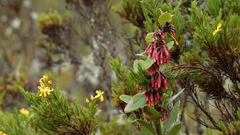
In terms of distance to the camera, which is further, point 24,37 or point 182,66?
point 24,37

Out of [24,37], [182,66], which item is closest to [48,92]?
[182,66]

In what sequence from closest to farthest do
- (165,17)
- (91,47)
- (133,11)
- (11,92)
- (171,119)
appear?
1. (165,17)
2. (171,119)
3. (133,11)
4. (91,47)
5. (11,92)

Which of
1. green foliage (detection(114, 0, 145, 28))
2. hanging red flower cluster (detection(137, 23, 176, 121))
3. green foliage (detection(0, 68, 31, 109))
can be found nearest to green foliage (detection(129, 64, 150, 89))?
hanging red flower cluster (detection(137, 23, 176, 121))

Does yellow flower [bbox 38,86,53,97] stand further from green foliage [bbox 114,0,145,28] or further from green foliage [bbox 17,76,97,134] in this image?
green foliage [bbox 114,0,145,28]

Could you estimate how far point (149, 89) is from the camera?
69cm

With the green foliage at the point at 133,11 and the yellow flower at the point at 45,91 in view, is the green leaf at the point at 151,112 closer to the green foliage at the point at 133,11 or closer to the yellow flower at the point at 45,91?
the yellow flower at the point at 45,91

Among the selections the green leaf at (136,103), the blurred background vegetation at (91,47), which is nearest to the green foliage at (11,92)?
the blurred background vegetation at (91,47)

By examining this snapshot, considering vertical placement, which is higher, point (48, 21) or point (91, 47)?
point (48, 21)

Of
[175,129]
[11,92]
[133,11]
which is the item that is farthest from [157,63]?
[11,92]

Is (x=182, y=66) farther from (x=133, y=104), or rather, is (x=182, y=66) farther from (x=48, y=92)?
(x=48, y=92)

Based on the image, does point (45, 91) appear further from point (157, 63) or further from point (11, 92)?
point (11, 92)

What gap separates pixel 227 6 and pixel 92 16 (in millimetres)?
1400

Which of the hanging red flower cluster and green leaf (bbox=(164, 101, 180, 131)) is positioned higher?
the hanging red flower cluster

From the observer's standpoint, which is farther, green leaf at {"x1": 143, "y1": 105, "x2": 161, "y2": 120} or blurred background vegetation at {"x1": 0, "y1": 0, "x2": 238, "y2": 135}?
blurred background vegetation at {"x1": 0, "y1": 0, "x2": 238, "y2": 135}
